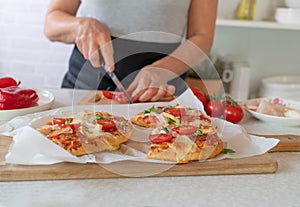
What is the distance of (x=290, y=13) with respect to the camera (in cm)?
186

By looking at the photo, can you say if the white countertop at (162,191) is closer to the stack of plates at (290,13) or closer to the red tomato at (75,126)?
the red tomato at (75,126)

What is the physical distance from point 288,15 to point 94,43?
3.71 ft

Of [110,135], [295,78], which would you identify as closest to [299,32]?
[295,78]

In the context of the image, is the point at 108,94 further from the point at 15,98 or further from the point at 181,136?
the point at 181,136

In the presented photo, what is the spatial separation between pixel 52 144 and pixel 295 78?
1744 millimetres

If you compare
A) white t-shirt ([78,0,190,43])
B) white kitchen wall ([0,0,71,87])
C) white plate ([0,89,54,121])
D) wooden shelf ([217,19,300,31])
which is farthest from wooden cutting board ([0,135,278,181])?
white kitchen wall ([0,0,71,87])

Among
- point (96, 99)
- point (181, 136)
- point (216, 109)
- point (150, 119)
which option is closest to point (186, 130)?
point (181, 136)

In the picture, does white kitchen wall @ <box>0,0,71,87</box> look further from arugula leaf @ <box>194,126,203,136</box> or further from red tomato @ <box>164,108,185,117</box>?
arugula leaf @ <box>194,126,203,136</box>

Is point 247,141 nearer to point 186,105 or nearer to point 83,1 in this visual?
point 186,105

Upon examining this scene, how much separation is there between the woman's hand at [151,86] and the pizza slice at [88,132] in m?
0.20

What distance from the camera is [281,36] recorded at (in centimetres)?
214

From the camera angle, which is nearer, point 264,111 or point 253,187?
point 253,187

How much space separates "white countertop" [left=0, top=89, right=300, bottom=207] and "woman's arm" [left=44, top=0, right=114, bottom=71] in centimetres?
40

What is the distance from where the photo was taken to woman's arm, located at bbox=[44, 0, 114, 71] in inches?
41.3
